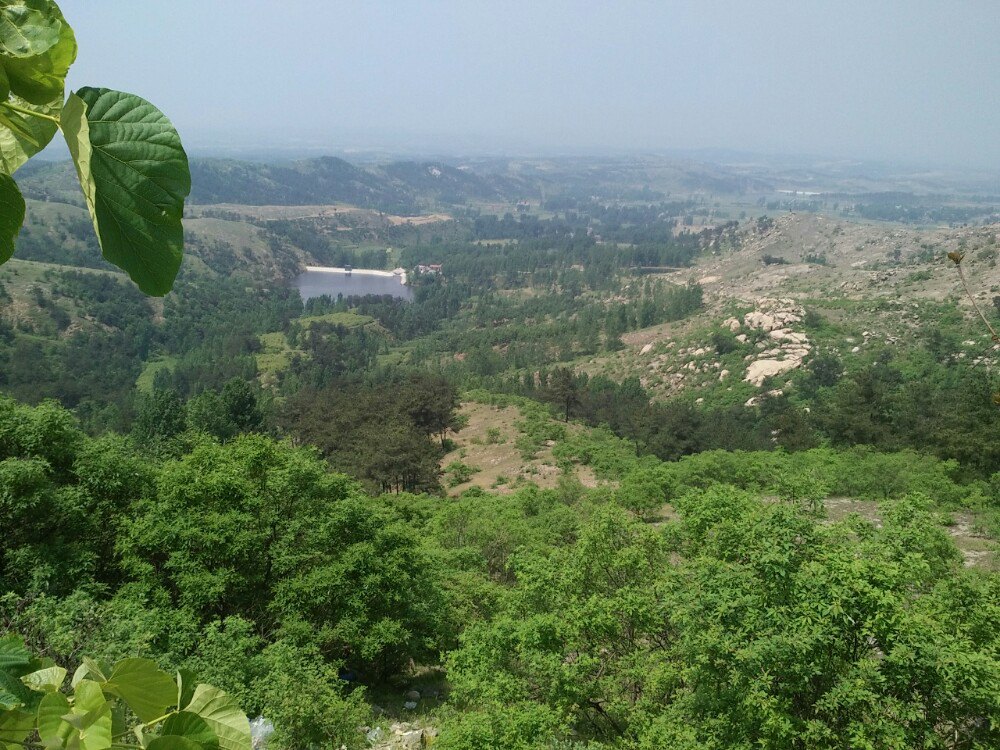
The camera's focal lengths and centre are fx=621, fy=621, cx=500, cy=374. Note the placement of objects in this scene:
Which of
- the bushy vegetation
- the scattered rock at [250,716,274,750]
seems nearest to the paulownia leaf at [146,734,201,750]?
the bushy vegetation

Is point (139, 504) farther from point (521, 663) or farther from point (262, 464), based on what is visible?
point (521, 663)

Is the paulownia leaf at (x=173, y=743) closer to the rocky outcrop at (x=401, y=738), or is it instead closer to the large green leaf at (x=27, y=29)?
the large green leaf at (x=27, y=29)

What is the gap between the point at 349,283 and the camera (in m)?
103

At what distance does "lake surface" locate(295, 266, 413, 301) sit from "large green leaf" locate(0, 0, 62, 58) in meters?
90.5

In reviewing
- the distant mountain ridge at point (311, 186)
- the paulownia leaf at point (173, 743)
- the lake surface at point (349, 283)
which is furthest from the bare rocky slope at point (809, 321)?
the distant mountain ridge at point (311, 186)

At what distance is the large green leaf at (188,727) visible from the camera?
71cm

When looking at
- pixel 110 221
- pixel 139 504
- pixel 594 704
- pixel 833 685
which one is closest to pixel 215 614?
pixel 139 504

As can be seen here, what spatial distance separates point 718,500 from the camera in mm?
8281

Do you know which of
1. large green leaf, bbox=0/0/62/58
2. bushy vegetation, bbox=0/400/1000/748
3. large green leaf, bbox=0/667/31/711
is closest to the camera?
large green leaf, bbox=0/0/62/58

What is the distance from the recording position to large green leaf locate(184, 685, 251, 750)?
2.61 ft

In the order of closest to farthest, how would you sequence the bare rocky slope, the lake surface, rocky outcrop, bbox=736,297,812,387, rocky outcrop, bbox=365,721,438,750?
rocky outcrop, bbox=365,721,438,750, rocky outcrop, bbox=736,297,812,387, the bare rocky slope, the lake surface

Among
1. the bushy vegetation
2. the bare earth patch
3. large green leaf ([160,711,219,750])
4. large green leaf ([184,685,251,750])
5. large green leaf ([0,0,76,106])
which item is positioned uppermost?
large green leaf ([0,0,76,106])

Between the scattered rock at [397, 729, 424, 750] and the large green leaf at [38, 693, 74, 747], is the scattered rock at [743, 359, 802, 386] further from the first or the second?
the large green leaf at [38, 693, 74, 747]

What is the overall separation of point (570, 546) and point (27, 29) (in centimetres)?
1074
